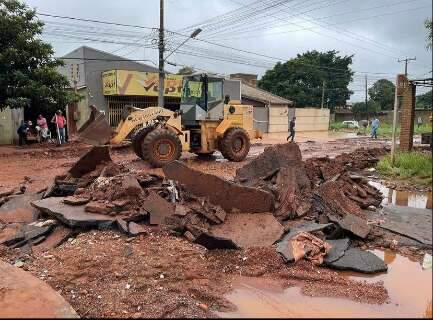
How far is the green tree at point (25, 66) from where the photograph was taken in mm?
19641

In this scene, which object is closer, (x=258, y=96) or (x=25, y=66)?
(x=25, y=66)

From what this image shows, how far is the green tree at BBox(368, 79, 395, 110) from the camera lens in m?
64.0

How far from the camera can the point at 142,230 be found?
6871 mm

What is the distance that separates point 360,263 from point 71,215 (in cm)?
443

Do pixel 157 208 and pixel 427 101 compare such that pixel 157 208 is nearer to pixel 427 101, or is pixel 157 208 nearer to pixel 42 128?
pixel 427 101

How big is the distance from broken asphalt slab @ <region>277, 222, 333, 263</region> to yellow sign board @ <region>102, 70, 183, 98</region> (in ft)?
70.3

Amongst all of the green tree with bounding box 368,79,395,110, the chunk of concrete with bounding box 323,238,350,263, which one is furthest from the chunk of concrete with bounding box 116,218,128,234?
the green tree with bounding box 368,79,395,110

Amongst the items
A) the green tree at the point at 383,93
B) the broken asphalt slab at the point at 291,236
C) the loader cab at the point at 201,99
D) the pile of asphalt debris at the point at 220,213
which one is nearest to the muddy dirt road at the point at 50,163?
the loader cab at the point at 201,99

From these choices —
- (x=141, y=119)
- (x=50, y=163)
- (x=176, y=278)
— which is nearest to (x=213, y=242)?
(x=176, y=278)

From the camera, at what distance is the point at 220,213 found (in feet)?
23.6

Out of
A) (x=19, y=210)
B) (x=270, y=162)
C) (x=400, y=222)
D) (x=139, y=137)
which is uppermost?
(x=139, y=137)

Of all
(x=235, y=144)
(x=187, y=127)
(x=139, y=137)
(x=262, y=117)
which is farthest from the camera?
(x=262, y=117)

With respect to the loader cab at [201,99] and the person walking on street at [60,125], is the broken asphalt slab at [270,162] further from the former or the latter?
the person walking on street at [60,125]

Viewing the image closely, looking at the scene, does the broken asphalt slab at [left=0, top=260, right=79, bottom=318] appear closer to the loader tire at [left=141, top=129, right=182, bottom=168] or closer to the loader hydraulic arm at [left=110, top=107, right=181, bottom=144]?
the loader tire at [left=141, top=129, right=182, bottom=168]
